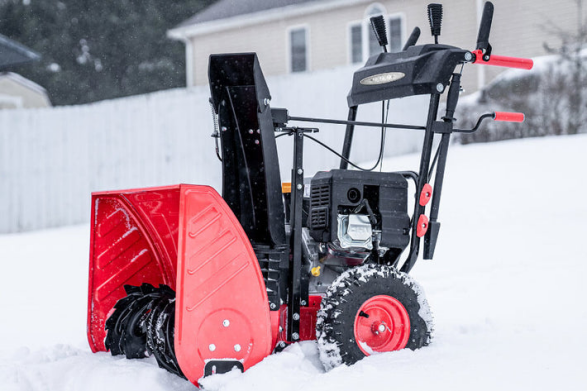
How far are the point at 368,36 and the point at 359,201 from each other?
13.5m

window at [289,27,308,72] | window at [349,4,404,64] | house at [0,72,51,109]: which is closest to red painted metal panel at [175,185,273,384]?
window at [349,4,404,64]

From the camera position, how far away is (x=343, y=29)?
55.6 feet

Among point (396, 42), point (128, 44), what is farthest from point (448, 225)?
point (128, 44)

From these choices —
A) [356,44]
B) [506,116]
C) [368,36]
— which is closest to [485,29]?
[506,116]

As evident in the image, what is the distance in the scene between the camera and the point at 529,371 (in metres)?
3.25

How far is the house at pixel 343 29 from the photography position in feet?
50.6

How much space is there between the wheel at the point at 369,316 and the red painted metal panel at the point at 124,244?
98 cm

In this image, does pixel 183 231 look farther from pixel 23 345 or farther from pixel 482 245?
pixel 482 245

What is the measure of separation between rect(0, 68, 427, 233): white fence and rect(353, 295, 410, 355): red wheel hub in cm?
739

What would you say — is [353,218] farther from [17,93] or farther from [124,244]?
[17,93]

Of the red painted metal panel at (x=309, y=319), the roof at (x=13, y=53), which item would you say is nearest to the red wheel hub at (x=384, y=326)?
the red painted metal panel at (x=309, y=319)

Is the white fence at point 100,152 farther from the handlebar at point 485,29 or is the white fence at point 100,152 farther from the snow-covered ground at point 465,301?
the handlebar at point 485,29

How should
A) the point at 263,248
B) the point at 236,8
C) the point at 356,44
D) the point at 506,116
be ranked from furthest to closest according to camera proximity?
the point at 236,8 < the point at 356,44 < the point at 506,116 < the point at 263,248

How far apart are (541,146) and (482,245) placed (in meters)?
3.82
